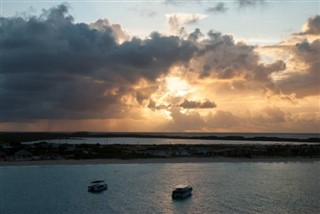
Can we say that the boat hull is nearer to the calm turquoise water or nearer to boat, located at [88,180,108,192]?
the calm turquoise water

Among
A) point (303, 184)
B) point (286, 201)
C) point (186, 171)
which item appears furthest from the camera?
point (186, 171)

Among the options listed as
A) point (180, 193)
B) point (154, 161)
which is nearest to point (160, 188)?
point (180, 193)

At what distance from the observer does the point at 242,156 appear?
117 meters

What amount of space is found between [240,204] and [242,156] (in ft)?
211

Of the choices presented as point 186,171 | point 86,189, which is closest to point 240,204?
point 86,189

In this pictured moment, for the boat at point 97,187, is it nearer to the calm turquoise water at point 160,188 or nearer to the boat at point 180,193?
the calm turquoise water at point 160,188

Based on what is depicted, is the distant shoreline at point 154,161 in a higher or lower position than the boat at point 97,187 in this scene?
higher

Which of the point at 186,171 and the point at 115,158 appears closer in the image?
the point at 186,171

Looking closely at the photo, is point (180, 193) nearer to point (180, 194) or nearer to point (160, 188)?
point (180, 194)

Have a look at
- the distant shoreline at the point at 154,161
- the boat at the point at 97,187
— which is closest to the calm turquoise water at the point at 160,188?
the boat at the point at 97,187

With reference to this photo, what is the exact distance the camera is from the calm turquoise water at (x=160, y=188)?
172 ft

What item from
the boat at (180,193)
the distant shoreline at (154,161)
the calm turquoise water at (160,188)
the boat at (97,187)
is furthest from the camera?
the distant shoreline at (154,161)

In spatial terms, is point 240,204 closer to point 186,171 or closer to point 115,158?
point 186,171

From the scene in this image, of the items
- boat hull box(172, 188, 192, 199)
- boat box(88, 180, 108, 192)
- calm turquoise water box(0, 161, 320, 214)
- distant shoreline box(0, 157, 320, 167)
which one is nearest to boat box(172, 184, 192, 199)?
boat hull box(172, 188, 192, 199)
